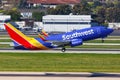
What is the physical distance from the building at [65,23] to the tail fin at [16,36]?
8486 centimetres

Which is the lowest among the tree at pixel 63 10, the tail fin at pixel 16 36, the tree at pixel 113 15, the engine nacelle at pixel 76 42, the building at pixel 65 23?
the tree at pixel 113 15

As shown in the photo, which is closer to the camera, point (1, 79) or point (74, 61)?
point (1, 79)

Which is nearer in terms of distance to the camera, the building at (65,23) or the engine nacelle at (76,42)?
the engine nacelle at (76,42)

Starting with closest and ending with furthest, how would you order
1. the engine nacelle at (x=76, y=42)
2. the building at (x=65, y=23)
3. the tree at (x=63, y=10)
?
the engine nacelle at (x=76, y=42), the building at (x=65, y=23), the tree at (x=63, y=10)

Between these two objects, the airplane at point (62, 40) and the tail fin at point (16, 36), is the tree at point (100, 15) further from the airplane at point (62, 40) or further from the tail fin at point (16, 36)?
the tail fin at point (16, 36)

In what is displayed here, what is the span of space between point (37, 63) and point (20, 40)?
14528 mm

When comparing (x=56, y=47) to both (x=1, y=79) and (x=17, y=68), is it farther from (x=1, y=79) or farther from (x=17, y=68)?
(x=1, y=79)

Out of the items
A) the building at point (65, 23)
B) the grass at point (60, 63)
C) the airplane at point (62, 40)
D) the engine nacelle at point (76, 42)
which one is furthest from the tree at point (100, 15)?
the grass at point (60, 63)

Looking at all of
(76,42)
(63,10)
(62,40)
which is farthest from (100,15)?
(76,42)

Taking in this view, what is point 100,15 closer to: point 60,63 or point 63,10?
point 63,10

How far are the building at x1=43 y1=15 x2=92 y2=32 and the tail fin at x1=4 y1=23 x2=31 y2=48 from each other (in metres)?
84.9

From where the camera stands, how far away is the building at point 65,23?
141750 millimetres

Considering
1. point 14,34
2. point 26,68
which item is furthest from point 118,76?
point 14,34

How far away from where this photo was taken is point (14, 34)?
181 feet
